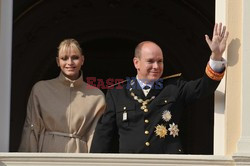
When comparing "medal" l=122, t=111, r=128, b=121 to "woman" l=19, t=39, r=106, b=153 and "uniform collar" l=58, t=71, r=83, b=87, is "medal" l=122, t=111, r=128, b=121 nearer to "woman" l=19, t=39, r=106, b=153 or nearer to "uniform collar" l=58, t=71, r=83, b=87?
"woman" l=19, t=39, r=106, b=153

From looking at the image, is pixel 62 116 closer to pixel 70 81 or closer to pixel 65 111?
pixel 65 111

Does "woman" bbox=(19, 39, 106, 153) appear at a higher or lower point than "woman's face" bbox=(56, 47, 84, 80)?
lower

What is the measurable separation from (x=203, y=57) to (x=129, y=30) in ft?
2.79

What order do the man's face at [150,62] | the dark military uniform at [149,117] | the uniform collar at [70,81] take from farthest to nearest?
the uniform collar at [70,81]
the man's face at [150,62]
the dark military uniform at [149,117]

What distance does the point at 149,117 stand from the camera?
1006cm

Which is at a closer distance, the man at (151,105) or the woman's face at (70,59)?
the man at (151,105)

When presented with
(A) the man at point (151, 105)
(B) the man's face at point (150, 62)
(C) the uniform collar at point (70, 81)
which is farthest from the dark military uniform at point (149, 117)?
(C) the uniform collar at point (70, 81)

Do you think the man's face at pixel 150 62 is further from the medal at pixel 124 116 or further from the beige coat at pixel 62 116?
the beige coat at pixel 62 116

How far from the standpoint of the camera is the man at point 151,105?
9875 mm

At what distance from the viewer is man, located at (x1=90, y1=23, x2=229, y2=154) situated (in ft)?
32.4

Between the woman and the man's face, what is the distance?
0.47m

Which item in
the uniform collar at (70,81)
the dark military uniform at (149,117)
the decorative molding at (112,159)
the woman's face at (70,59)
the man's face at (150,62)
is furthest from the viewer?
the uniform collar at (70,81)

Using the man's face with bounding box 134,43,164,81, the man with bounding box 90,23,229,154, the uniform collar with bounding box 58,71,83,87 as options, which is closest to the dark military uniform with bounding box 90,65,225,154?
the man with bounding box 90,23,229,154

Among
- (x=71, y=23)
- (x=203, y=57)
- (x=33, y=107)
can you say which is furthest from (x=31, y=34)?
(x=33, y=107)
